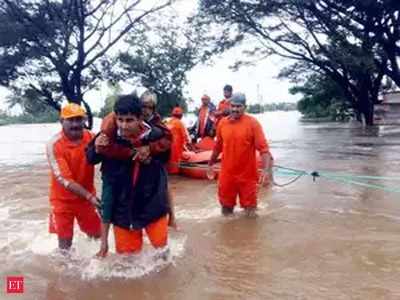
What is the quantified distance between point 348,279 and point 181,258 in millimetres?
1531

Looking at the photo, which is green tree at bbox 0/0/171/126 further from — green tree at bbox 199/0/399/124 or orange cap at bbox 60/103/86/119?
orange cap at bbox 60/103/86/119

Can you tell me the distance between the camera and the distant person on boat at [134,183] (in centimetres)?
377

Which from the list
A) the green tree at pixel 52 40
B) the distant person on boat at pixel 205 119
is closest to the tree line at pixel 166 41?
the green tree at pixel 52 40

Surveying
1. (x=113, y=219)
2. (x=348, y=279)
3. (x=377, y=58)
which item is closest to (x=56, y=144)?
(x=113, y=219)

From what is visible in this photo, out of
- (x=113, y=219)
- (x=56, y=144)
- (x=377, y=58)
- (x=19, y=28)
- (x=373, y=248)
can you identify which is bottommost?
(x=373, y=248)

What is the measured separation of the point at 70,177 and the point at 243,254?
72.9 inches

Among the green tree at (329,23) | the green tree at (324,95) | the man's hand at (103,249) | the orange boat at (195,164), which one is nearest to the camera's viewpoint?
the man's hand at (103,249)

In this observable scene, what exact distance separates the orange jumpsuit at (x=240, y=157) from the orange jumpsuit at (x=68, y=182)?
2105mm

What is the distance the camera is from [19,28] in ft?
68.7

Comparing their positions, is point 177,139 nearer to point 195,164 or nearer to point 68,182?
point 195,164

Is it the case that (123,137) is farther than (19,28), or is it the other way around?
(19,28)

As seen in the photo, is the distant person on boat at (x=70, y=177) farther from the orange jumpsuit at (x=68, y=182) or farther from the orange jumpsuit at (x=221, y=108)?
the orange jumpsuit at (x=221, y=108)

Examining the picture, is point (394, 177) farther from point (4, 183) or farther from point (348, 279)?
point (4, 183)

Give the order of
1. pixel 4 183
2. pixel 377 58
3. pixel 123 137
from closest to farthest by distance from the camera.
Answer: pixel 123 137
pixel 4 183
pixel 377 58
